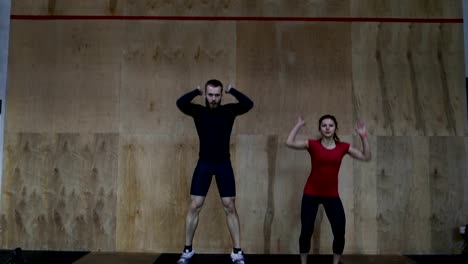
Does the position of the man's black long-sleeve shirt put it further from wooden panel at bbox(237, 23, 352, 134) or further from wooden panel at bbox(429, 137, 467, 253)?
wooden panel at bbox(429, 137, 467, 253)

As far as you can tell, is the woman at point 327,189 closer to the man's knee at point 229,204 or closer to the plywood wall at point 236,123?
the man's knee at point 229,204

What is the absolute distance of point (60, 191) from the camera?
460 centimetres

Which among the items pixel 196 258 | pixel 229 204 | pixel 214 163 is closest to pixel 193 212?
pixel 229 204

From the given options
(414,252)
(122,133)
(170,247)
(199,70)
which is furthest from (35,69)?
(414,252)

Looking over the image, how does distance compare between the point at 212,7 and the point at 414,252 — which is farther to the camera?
the point at 212,7

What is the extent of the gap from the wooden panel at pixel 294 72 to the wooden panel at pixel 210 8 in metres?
0.16

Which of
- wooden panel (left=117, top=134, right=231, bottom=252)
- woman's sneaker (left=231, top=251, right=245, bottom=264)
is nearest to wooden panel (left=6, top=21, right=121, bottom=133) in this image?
wooden panel (left=117, top=134, right=231, bottom=252)

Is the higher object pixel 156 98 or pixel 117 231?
pixel 156 98

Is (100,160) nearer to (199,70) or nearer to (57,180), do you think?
(57,180)

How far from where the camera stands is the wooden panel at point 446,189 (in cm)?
450

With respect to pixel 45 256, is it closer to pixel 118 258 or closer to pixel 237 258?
pixel 118 258

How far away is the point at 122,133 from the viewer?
466 cm

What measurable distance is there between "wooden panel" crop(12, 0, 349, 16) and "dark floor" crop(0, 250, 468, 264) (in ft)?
8.71

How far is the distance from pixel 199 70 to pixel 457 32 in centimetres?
294
